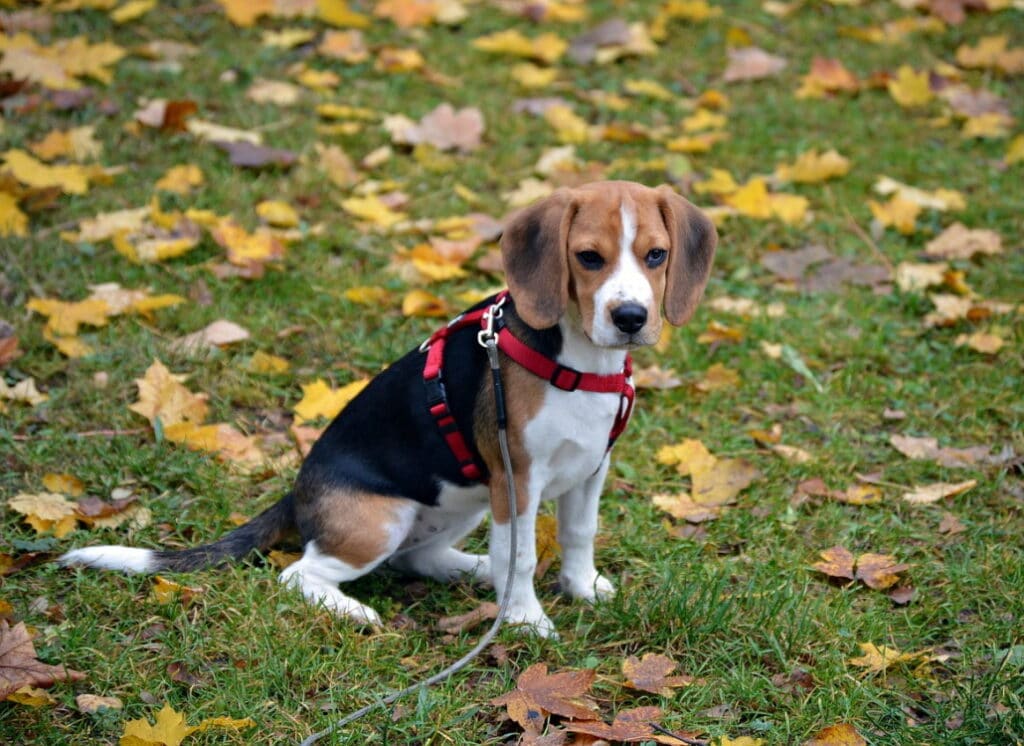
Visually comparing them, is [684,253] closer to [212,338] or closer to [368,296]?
[368,296]

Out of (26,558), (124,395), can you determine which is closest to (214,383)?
(124,395)

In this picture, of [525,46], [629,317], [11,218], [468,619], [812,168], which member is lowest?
[468,619]

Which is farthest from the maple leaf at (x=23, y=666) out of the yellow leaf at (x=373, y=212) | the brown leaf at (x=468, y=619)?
the yellow leaf at (x=373, y=212)

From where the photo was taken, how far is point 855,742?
3.18m

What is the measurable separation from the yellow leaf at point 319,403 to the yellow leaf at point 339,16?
4469 mm

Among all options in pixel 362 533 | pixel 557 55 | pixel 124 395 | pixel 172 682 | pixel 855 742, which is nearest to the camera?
pixel 855 742

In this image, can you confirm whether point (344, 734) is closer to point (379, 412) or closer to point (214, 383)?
point (379, 412)

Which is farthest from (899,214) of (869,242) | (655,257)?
(655,257)

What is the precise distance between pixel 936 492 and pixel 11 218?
185 inches

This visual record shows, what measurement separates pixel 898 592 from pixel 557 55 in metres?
5.42

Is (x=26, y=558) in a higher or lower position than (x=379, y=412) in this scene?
lower

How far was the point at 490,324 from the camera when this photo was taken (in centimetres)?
371

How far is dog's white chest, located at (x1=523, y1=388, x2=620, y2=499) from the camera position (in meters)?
3.58

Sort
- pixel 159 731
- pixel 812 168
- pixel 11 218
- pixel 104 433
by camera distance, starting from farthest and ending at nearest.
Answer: pixel 812 168 → pixel 11 218 → pixel 104 433 → pixel 159 731
